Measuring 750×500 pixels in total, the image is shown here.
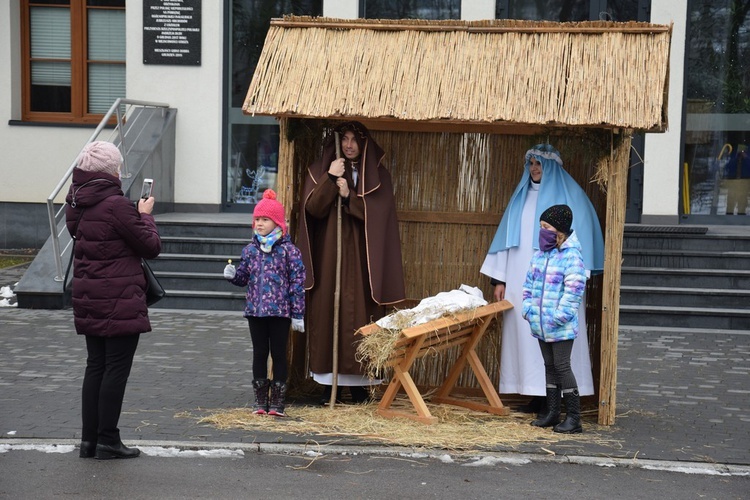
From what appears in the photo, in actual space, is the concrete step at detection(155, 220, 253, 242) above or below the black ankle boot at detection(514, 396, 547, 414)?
above

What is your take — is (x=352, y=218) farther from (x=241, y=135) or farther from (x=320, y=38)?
(x=241, y=135)

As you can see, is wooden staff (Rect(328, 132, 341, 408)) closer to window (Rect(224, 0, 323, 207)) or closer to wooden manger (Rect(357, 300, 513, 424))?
wooden manger (Rect(357, 300, 513, 424))

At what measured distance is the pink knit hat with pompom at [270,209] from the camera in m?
7.43

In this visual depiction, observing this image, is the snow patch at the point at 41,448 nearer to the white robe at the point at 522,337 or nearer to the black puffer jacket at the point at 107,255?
the black puffer jacket at the point at 107,255

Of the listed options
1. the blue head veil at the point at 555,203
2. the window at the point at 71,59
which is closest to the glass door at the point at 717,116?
the blue head veil at the point at 555,203

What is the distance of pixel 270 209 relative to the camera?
24.4 ft

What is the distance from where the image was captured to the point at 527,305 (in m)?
7.40

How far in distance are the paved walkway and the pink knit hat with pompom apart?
1.46m

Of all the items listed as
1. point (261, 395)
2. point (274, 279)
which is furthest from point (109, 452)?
point (274, 279)

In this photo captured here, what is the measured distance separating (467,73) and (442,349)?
76.0 inches

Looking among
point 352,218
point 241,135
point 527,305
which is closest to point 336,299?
point 352,218

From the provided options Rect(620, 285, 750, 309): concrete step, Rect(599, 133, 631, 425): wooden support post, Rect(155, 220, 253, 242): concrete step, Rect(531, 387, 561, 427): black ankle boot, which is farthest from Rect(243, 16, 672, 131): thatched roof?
Rect(155, 220, 253, 242): concrete step

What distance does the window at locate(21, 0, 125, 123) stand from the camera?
17203 millimetres

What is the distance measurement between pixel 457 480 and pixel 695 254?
24.4 ft
